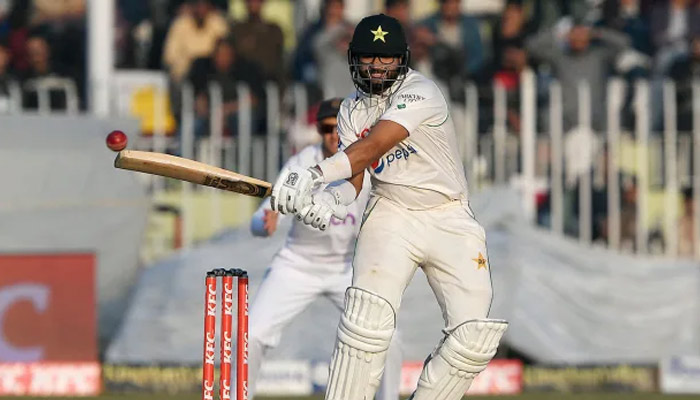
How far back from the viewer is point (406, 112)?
6.19m

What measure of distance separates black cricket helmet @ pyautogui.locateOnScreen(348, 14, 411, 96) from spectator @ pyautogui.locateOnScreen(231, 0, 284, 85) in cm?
566

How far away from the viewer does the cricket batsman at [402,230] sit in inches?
245

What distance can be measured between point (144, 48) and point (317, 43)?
2.11m

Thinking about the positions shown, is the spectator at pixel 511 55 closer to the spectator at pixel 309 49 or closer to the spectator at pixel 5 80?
the spectator at pixel 309 49

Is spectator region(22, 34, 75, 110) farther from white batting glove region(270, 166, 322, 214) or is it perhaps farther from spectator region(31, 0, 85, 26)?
white batting glove region(270, 166, 322, 214)

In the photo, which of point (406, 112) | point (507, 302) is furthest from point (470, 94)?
point (406, 112)

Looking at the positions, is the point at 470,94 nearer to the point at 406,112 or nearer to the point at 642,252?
the point at 642,252

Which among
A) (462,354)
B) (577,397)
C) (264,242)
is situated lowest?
(577,397)

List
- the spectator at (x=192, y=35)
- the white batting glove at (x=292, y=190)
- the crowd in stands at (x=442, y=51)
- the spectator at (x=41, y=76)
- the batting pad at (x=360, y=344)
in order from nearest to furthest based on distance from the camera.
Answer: the white batting glove at (x=292, y=190), the batting pad at (x=360, y=344), the crowd in stands at (x=442, y=51), the spectator at (x=41, y=76), the spectator at (x=192, y=35)

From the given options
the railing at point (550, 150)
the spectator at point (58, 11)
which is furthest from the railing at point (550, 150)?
the spectator at point (58, 11)

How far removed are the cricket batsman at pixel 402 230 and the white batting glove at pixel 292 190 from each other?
211 mm

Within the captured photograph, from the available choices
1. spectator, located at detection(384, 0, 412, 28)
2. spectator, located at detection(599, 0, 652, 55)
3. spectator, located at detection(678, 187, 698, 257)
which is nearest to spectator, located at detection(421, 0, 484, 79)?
spectator, located at detection(384, 0, 412, 28)

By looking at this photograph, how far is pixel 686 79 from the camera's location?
11.3m

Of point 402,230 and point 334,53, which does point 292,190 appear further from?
point 334,53
